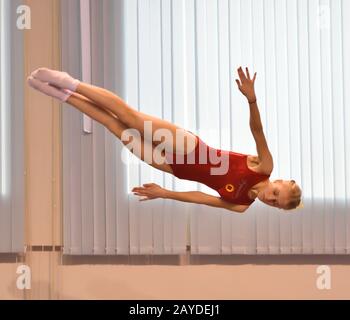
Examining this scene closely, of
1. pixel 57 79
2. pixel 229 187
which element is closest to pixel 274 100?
pixel 229 187

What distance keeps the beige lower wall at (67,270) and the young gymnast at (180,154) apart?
1062 millimetres

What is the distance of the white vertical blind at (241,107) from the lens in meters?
4.06

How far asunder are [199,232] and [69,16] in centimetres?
146

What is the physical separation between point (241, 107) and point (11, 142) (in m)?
1.34

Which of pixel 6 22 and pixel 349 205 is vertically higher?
pixel 6 22

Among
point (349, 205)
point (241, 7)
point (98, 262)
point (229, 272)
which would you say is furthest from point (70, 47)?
point (349, 205)

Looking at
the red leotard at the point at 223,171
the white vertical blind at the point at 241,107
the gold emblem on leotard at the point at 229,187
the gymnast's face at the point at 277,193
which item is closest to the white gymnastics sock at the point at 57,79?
the red leotard at the point at 223,171

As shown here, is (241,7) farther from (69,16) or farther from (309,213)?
(309,213)

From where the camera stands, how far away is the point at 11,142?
13.5 feet

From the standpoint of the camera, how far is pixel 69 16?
412 cm

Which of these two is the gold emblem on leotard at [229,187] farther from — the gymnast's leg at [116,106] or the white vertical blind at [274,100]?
the white vertical blind at [274,100]

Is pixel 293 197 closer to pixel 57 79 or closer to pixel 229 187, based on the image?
pixel 229 187
